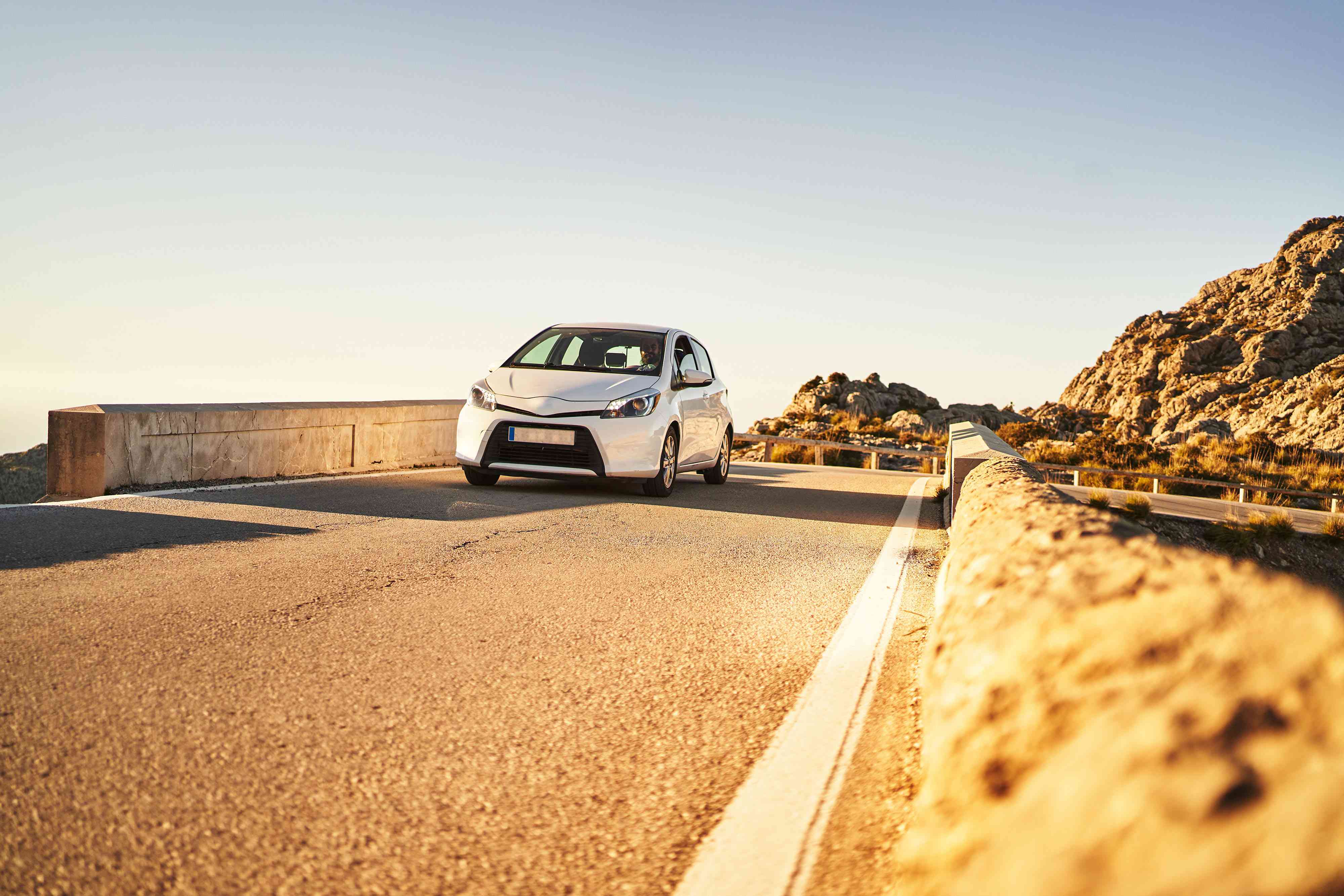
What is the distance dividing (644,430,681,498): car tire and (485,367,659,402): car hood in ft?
2.04

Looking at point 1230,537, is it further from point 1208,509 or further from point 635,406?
point 635,406

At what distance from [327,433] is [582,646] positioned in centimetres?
810

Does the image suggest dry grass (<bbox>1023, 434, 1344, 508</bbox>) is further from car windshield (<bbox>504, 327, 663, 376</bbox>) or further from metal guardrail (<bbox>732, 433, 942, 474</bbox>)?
car windshield (<bbox>504, 327, 663, 376</bbox>)

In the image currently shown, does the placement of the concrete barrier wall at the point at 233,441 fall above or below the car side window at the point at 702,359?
below

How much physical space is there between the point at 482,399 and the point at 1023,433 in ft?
162

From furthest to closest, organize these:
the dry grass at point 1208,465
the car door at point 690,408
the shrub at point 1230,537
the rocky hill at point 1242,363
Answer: the rocky hill at point 1242,363 → the dry grass at point 1208,465 → the shrub at point 1230,537 → the car door at point 690,408

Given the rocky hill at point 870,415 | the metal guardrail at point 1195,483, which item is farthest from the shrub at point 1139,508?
the rocky hill at point 870,415

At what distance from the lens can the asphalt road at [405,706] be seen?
2258 millimetres

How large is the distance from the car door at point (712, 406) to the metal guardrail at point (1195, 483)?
16555 mm

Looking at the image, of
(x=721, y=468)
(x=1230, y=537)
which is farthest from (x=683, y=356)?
(x=1230, y=537)

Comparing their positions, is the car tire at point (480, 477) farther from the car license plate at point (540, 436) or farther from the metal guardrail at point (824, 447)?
the metal guardrail at point (824, 447)

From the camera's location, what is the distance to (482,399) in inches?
399

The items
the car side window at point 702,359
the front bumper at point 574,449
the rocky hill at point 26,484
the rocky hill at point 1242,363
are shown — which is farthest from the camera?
the rocky hill at point 1242,363

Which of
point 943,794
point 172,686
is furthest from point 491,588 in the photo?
point 943,794
